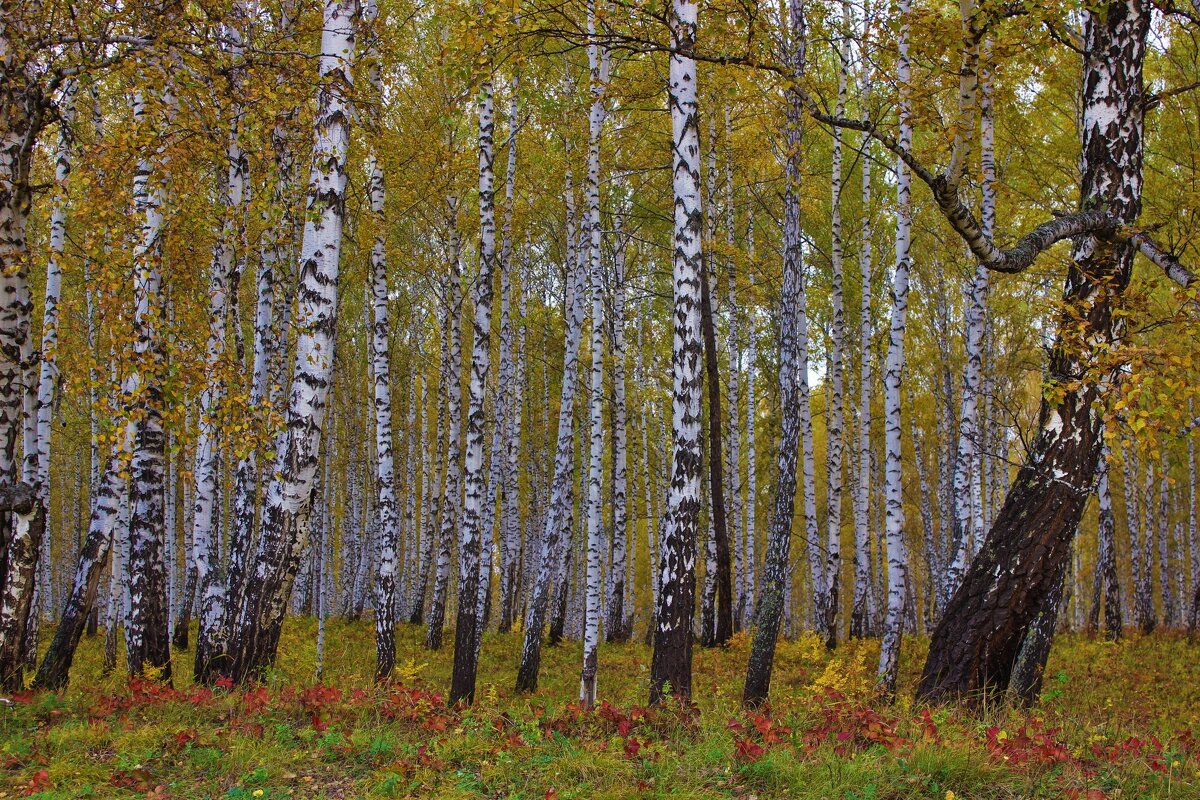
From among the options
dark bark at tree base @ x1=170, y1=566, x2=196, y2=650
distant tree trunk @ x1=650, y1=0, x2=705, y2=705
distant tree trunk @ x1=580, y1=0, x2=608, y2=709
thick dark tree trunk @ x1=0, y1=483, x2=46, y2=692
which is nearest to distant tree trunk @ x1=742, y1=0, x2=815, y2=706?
distant tree trunk @ x1=650, y1=0, x2=705, y2=705

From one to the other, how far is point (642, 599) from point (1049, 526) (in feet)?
111

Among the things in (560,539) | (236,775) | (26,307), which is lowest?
(236,775)

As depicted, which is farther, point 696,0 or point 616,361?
point 616,361

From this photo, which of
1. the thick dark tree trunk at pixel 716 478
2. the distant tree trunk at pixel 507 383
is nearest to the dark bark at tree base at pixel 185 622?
the distant tree trunk at pixel 507 383

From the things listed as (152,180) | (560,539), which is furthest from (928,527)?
(152,180)

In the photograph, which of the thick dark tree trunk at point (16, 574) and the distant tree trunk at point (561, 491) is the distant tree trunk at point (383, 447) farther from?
the thick dark tree trunk at point (16, 574)

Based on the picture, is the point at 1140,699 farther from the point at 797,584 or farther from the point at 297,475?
the point at 797,584

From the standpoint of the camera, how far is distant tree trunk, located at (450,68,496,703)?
31.0 ft

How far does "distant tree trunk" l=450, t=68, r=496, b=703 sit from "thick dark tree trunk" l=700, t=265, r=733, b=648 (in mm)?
4969

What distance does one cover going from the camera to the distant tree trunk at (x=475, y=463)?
9445 mm

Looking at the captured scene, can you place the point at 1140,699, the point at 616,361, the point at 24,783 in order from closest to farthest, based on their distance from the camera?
the point at 24,783, the point at 1140,699, the point at 616,361

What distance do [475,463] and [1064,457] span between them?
20.8 feet

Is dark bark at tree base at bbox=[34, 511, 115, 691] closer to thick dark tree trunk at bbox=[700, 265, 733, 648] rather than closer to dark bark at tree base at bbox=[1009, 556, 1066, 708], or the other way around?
dark bark at tree base at bbox=[1009, 556, 1066, 708]

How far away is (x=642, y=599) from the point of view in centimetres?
3906
